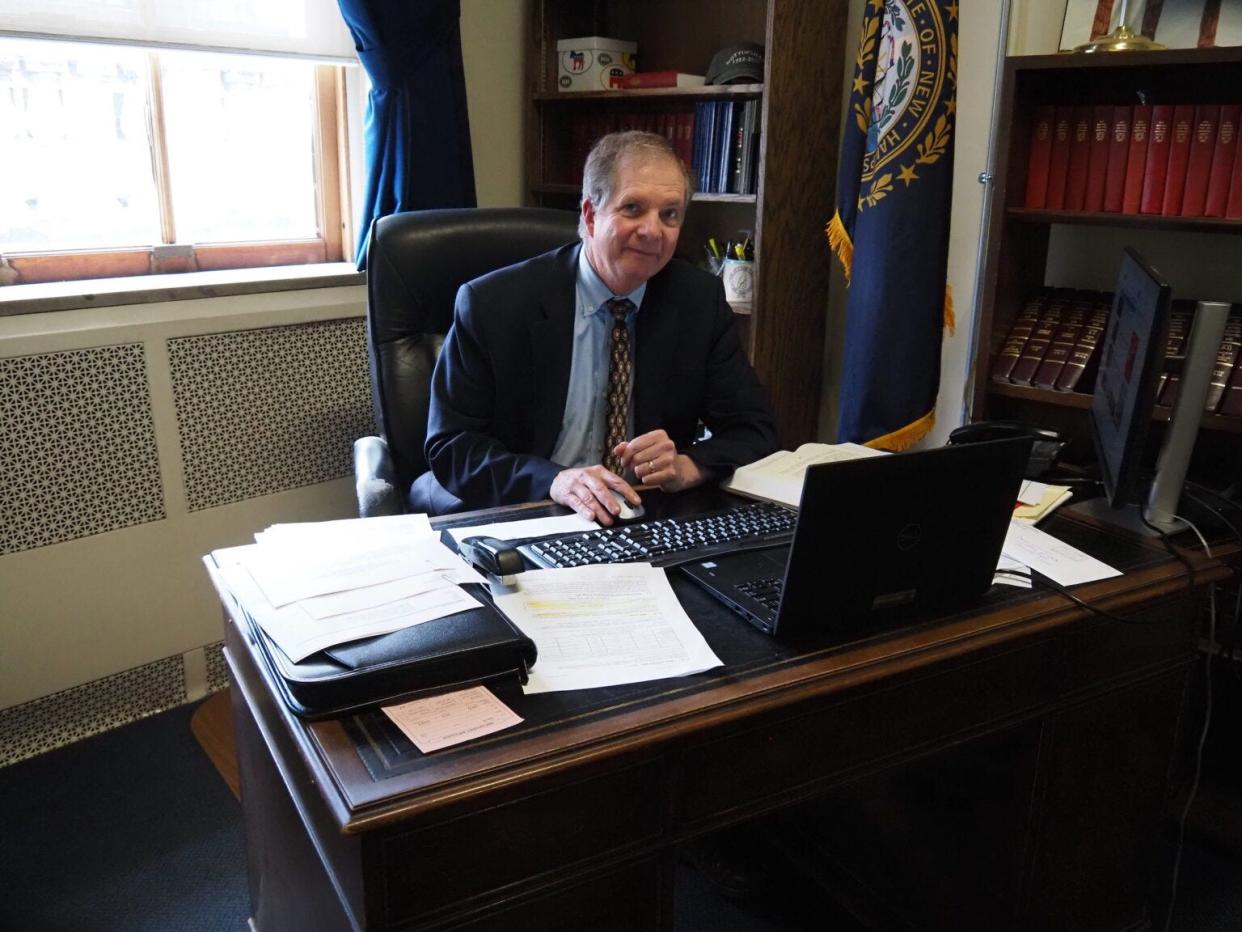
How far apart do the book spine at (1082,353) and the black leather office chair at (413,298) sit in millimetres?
1081

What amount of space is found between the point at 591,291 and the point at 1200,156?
3.83 ft

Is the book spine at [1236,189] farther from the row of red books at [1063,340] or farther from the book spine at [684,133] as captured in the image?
the book spine at [684,133]

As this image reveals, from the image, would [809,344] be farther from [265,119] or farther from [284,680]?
[284,680]

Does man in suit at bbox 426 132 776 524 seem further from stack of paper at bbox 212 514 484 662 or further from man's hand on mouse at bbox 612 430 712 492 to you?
stack of paper at bbox 212 514 484 662

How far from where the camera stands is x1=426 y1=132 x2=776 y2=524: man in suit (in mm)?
1805

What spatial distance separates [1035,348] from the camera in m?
2.16

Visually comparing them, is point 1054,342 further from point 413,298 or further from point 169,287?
point 169,287

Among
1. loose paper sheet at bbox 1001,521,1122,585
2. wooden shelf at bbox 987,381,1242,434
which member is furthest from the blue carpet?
wooden shelf at bbox 987,381,1242,434

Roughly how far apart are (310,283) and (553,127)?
3.13 ft

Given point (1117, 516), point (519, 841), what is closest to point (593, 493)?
point (519, 841)

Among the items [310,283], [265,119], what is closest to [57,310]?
[310,283]

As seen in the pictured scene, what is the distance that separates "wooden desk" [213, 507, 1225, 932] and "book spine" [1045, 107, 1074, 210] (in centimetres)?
86

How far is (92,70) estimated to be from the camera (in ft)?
7.86

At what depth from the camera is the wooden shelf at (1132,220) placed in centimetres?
191
